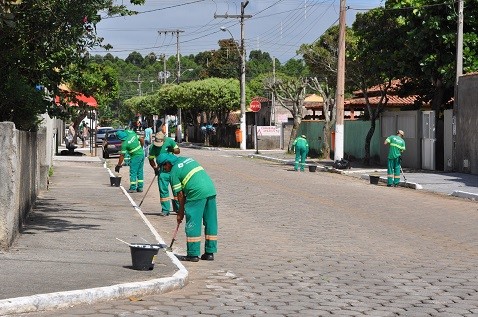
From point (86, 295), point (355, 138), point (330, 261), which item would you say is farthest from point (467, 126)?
point (86, 295)

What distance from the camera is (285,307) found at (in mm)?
9688

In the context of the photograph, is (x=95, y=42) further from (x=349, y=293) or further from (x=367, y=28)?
(x=367, y=28)

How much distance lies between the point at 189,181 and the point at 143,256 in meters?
1.63

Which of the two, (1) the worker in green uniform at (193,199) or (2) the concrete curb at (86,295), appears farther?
(1) the worker in green uniform at (193,199)

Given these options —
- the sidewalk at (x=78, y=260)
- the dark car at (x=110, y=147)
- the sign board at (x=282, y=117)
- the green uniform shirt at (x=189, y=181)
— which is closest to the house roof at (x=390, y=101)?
the dark car at (x=110, y=147)

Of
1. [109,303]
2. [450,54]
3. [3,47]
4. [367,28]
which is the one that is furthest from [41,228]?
[367,28]

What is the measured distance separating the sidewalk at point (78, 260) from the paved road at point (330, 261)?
0.17 m

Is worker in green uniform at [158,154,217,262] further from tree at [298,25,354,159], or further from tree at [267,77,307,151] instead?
tree at [267,77,307,151]

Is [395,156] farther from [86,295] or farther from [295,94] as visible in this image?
[295,94]

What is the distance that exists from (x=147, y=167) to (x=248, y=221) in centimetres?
2037

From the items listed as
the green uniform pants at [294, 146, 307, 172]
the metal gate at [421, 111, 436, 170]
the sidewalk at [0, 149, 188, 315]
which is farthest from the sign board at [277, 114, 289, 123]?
the sidewalk at [0, 149, 188, 315]

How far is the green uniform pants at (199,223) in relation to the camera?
12.7 m

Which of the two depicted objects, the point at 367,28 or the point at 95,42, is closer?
the point at 95,42

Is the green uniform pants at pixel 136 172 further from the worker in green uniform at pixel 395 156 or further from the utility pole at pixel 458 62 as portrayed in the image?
the utility pole at pixel 458 62
